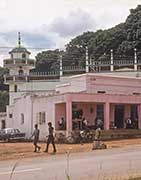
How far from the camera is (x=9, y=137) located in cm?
4159

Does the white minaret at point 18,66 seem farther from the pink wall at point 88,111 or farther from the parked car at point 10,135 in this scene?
the pink wall at point 88,111

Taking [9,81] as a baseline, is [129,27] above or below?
above

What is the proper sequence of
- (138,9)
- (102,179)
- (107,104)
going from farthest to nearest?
(138,9), (107,104), (102,179)

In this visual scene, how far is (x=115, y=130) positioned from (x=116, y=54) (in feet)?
144

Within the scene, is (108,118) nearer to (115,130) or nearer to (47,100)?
(115,130)

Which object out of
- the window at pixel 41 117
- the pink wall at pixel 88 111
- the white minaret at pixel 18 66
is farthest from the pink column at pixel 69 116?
the white minaret at pixel 18 66

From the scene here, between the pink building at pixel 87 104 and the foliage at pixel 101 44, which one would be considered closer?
the pink building at pixel 87 104

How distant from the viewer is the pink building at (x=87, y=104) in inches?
1453

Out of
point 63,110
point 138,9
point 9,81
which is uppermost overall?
point 138,9

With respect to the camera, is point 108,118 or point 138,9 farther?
point 138,9

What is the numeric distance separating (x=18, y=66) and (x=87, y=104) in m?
34.9

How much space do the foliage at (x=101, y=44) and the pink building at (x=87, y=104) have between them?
122 feet

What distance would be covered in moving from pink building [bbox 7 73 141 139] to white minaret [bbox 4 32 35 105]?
2677 centimetres

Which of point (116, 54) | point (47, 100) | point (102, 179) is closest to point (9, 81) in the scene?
point (116, 54)
